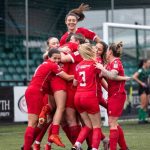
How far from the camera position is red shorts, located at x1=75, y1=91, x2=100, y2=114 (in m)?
10.0

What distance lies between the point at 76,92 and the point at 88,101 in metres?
0.34

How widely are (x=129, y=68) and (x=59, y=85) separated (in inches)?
410

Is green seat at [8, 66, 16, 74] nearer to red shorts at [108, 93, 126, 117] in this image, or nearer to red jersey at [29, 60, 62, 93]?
red jersey at [29, 60, 62, 93]

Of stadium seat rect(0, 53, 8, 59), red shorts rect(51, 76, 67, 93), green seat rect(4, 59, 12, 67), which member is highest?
stadium seat rect(0, 53, 8, 59)

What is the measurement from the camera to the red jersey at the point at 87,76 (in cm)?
1009

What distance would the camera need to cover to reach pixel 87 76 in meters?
10.1

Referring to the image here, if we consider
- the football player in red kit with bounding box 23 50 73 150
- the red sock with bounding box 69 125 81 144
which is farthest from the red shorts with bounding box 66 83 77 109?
the red sock with bounding box 69 125 81 144

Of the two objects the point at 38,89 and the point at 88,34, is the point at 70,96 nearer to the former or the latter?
the point at 38,89

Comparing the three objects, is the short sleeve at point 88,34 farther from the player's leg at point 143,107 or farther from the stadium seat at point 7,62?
the stadium seat at point 7,62

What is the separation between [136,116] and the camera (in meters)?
20.9

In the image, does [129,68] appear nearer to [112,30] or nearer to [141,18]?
[112,30]

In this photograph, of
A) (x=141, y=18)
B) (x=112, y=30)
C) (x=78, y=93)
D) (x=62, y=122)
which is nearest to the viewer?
(x=78, y=93)

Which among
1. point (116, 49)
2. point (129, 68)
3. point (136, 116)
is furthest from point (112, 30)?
point (116, 49)

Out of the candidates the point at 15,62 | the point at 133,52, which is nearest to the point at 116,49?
the point at 133,52
